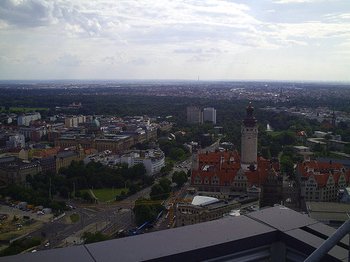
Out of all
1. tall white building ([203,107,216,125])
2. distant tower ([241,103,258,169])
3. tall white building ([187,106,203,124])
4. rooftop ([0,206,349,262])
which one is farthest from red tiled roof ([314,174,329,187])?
tall white building ([203,107,216,125])

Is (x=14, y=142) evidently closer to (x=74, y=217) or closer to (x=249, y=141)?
(x=74, y=217)

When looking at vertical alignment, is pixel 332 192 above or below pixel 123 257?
below

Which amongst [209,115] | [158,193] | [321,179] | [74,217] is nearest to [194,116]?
[209,115]

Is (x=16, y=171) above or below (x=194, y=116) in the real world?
below

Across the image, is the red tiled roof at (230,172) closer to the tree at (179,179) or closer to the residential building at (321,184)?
the tree at (179,179)

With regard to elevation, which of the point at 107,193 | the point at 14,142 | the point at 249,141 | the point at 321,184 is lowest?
the point at 107,193

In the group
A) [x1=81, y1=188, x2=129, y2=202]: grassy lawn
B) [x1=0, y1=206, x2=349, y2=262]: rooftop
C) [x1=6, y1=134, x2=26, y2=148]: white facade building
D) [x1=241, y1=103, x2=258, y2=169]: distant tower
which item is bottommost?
[x1=81, y1=188, x2=129, y2=202]: grassy lawn

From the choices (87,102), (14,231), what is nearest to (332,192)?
(14,231)

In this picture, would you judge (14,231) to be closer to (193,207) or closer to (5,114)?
(193,207)

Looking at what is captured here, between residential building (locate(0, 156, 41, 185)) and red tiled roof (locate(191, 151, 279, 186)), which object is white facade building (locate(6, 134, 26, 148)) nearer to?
residential building (locate(0, 156, 41, 185))
